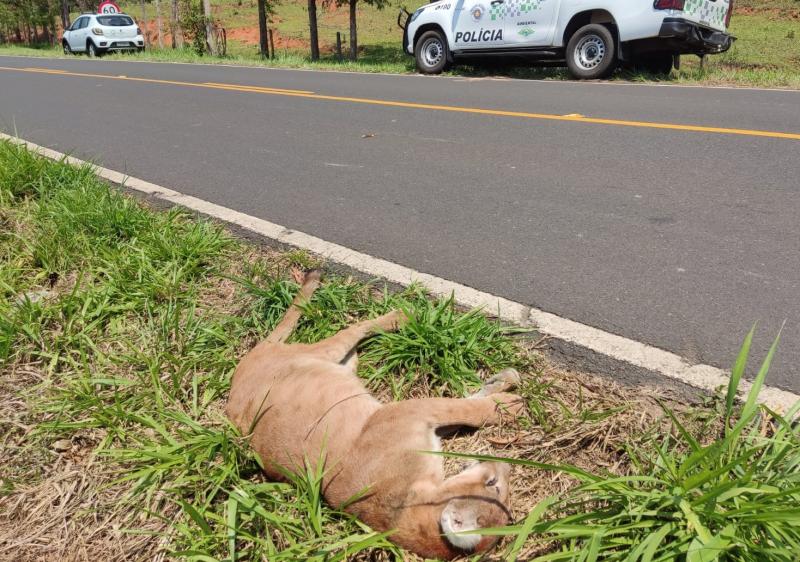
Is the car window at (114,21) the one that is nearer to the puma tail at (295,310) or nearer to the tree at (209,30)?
the tree at (209,30)

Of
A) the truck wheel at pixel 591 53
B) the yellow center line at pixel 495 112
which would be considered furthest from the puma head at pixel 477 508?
the truck wheel at pixel 591 53

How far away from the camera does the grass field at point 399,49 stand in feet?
35.3

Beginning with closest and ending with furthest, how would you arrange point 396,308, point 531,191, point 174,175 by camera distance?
1. point 396,308
2. point 531,191
3. point 174,175

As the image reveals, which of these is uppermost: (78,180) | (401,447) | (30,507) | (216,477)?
(78,180)

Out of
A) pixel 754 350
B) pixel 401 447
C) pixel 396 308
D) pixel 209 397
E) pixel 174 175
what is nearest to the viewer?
pixel 401 447

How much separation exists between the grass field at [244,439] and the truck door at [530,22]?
884 cm

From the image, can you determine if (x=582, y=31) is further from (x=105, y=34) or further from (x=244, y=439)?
(x=105, y=34)

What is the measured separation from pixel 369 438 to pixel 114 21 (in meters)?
29.8

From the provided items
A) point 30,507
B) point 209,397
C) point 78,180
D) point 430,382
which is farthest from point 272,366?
point 78,180

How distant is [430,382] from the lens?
2635 mm

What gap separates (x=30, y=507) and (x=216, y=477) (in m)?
0.73

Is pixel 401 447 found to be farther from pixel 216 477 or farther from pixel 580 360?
pixel 580 360

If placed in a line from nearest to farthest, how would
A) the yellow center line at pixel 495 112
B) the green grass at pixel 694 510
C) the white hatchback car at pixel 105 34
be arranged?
the green grass at pixel 694 510 < the yellow center line at pixel 495 112 < the white hatchback car at pixel 105 34

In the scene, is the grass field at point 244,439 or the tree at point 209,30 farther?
the tree at point 209,30
